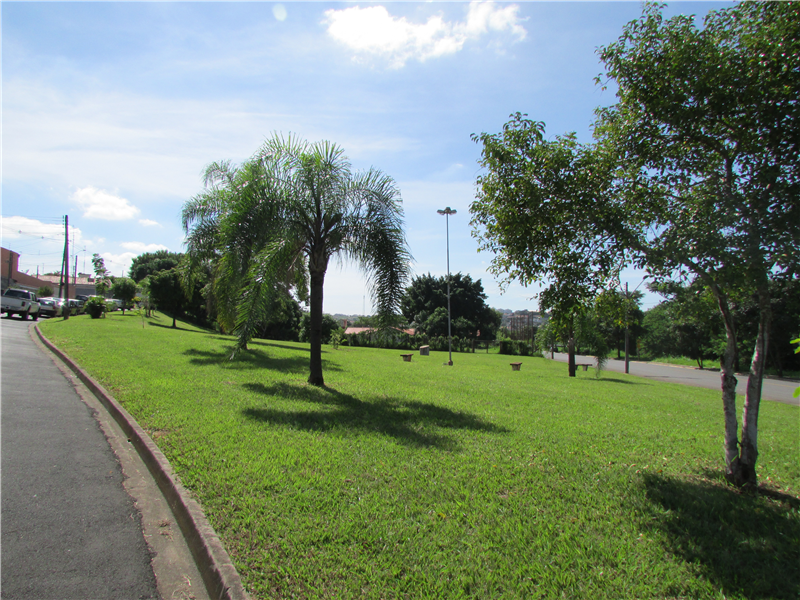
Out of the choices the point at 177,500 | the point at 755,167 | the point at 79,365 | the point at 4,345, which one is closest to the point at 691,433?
the point at 755,167

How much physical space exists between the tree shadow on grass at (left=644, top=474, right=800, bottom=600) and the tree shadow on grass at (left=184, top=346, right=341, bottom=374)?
9882 mm

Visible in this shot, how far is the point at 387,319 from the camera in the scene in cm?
1024

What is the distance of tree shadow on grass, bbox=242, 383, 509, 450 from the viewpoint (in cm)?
655

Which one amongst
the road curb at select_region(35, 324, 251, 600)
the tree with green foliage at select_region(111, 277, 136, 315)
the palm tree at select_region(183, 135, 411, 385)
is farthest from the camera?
the tree with green foliage at select_region(111, 277, 136, 315)

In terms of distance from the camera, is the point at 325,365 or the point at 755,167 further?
the point at 325,365

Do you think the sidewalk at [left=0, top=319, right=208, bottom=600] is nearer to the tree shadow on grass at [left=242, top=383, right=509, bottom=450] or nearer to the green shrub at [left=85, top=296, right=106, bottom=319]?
the tree shadow on grass at [left=242, top=383, right=509, bottom=450]

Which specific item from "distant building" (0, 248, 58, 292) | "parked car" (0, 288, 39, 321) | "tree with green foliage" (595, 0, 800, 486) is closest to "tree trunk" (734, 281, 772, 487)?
"tree with green foliage" (595, 0, 800, 486)

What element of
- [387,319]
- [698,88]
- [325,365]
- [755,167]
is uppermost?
[698,88]

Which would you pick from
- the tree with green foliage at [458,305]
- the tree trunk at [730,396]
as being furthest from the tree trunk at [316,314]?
the tree with green foliage at [458,305]

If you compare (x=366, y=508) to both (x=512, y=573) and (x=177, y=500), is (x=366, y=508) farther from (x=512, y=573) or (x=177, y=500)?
(x=177, y=500)

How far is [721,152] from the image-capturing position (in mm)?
5133

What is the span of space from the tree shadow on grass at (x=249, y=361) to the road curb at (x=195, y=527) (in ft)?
20.3

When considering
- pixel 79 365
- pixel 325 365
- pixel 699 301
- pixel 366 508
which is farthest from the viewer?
pixel 325 365

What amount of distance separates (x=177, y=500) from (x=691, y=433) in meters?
7.98
